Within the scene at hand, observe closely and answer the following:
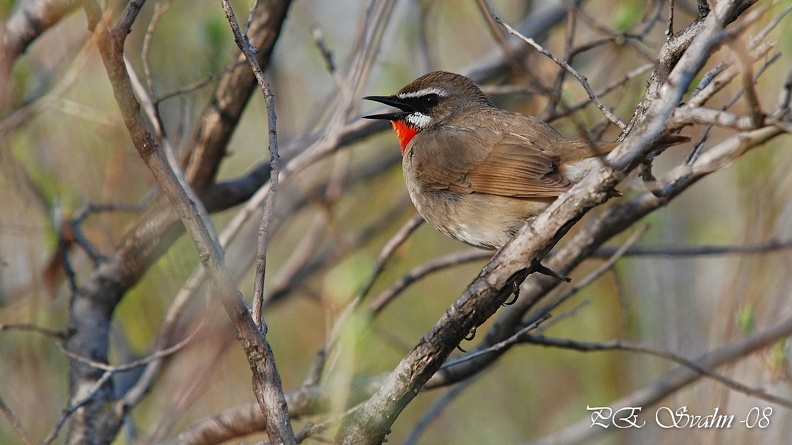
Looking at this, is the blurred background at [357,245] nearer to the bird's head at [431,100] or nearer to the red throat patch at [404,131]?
the bird's head at [431,100]

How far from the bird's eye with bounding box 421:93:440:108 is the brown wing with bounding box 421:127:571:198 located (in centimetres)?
37

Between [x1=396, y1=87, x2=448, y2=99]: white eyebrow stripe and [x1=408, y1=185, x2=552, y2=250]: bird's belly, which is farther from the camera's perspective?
[x1=396, y1=87, x2=448, y2=99]: white eyebrow stripe

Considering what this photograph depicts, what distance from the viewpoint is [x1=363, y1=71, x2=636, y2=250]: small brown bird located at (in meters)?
4.58

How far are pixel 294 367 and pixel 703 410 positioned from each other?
4917 millimetres

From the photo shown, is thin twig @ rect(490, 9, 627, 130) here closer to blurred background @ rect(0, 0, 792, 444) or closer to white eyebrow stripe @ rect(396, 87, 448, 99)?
blurred background @ rect(0, 0, 792, 444)

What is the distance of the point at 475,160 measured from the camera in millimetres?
5000

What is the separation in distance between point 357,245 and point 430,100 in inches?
67.5

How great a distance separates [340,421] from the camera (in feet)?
11.5

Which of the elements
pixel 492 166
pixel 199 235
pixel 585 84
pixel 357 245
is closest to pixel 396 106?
pixel 492 166

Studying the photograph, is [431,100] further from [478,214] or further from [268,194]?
[268,194]

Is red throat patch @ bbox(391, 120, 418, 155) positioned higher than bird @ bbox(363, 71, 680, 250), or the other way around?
red throat patch @ bbox(391, 120, 418, 155)

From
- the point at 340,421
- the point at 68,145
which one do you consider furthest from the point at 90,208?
the point at 340,421

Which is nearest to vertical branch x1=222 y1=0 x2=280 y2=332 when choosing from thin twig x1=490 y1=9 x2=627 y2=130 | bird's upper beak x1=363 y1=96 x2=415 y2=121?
thin twig x1=490 y1=9 x2=627 y2=130

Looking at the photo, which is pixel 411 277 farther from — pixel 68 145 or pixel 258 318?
pixel 68 145
